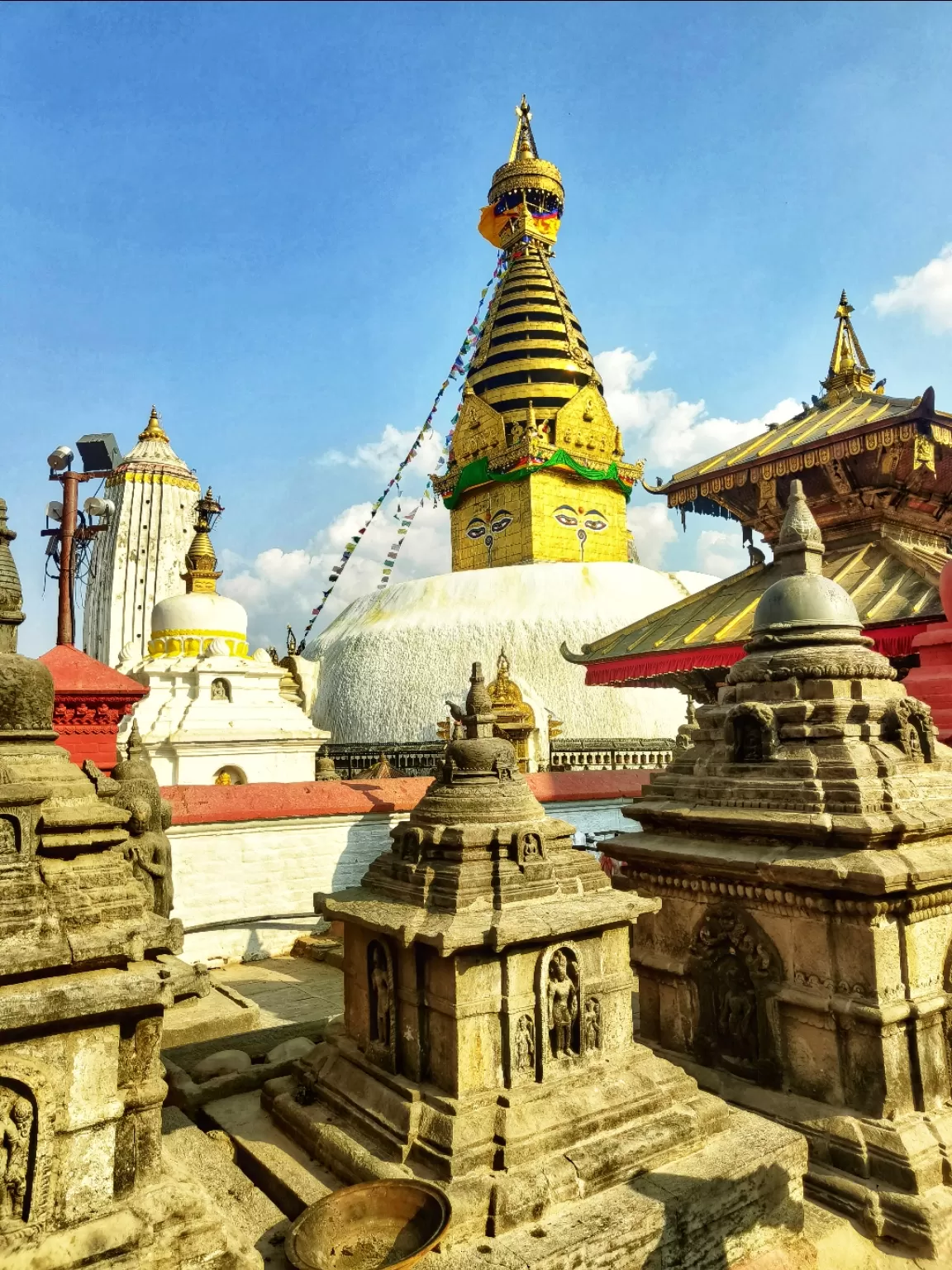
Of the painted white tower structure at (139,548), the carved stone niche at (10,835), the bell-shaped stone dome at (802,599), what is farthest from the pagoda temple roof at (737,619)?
the painted white tower structure at (139,548)

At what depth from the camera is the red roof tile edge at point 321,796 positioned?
315 inches

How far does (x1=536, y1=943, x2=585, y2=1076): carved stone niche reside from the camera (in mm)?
3955

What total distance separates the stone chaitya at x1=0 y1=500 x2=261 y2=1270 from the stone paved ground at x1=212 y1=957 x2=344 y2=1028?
2846mm

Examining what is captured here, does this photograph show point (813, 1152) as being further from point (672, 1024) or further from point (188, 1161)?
point (188, 1161)

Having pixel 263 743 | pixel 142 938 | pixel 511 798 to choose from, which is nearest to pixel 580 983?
pixel 511 798

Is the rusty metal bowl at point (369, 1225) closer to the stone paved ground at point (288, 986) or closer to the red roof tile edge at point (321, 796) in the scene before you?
the stone paved ground at point (288, 986)

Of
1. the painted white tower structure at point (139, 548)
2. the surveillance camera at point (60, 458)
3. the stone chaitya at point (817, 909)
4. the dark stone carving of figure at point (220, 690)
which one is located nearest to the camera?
the stone chaitya at point (817, 909)

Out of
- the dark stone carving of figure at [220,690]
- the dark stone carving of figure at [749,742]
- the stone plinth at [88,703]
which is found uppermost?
the dark stone carving of figure at [220,690]

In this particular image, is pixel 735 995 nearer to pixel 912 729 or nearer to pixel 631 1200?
pixel 631 1200

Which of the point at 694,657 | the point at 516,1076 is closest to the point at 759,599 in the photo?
the point at 694,657

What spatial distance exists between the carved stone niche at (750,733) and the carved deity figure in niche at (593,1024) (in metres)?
1.71

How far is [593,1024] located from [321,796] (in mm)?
5032

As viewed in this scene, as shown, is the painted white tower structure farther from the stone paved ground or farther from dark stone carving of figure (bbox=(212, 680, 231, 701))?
the stone paved ground

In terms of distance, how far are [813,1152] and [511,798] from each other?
91.8 inches
